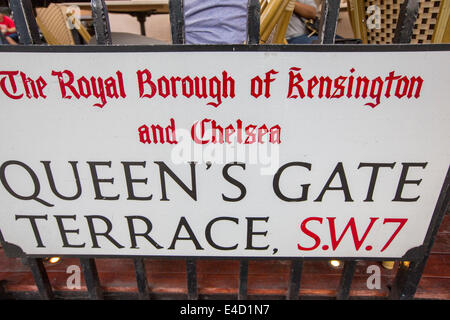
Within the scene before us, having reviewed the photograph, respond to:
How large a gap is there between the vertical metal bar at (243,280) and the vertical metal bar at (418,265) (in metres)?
0.65

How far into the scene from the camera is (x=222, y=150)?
1.00m

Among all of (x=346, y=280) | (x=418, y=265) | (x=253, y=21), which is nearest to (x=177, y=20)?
(x=253, y=21)

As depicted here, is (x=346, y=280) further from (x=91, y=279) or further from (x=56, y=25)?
(x=56, y=25)

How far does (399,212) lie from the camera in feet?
3.55

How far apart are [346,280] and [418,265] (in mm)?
290

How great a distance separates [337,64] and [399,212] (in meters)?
0.61

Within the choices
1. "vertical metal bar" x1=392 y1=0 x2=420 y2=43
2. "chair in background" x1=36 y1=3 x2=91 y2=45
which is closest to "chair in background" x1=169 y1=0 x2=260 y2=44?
"vertical metal bar" x1=392 y1=0 x2=420 y2=43

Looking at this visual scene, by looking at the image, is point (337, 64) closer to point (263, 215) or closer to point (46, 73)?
point (263, 215)

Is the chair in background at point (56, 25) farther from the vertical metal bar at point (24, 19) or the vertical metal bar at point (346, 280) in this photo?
the vertical metal bar at point (346, 280)

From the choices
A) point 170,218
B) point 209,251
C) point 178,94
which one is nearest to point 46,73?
point 178,94

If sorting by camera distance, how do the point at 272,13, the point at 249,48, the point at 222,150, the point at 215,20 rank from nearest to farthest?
the point at 249,48
the point at 222,150
the point at 272,13
the point at 215,20

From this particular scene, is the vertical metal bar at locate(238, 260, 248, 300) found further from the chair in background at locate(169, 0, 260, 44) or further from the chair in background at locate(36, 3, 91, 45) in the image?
the chair in background at locate(36, 3, 91, 45)

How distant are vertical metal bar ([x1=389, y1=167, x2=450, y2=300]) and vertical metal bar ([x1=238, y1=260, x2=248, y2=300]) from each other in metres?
0.65

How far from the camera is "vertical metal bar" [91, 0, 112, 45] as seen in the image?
0.88m
